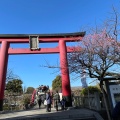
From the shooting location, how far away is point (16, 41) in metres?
17.9

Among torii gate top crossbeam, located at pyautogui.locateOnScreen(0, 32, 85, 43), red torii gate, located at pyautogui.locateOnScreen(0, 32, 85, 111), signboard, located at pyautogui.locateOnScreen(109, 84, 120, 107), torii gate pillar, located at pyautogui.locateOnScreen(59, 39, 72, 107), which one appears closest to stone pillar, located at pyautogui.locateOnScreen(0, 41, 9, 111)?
red torii gate, located at pyautogui.locateOnScreen(0, 32, 85, 111)

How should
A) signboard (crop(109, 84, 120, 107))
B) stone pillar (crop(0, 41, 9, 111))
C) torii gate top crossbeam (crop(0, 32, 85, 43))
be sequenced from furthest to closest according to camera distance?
torii gate top crossbeam (crop(0, 32, 85, 43)), stone pillar (crop(0, 41, 9, 111)), signboard (crop(109, 84, 120, 107))

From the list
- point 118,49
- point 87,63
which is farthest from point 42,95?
point 118,49

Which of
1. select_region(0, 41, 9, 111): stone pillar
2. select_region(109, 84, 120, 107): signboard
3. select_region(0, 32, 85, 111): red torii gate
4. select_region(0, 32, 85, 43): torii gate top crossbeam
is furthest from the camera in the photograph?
select_region(0, 32, 85, 43): torii gate top crossbeam

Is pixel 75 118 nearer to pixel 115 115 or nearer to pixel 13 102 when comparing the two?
pixel 115 115

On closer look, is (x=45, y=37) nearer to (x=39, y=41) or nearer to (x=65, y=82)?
(x=39, y=41)

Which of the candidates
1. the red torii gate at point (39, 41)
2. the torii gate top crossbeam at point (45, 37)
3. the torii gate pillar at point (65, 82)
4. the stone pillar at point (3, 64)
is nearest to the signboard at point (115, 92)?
the torii gate pillar at point (65, 82)

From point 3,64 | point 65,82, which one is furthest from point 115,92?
point 3,64

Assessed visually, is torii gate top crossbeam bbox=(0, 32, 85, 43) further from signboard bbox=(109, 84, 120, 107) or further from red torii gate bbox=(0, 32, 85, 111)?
signboard bbox=(109, 84, 120, 107)

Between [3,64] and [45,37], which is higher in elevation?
[45,37]

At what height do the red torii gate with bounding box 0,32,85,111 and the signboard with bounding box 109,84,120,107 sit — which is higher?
the red torii gate with bounding box 0,32,85,111

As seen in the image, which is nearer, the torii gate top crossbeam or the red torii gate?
the red torii gate

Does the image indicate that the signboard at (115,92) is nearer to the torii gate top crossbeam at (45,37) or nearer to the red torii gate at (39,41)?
the red torii gate at (39,41)

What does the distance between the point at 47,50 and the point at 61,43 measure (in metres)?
1.46
